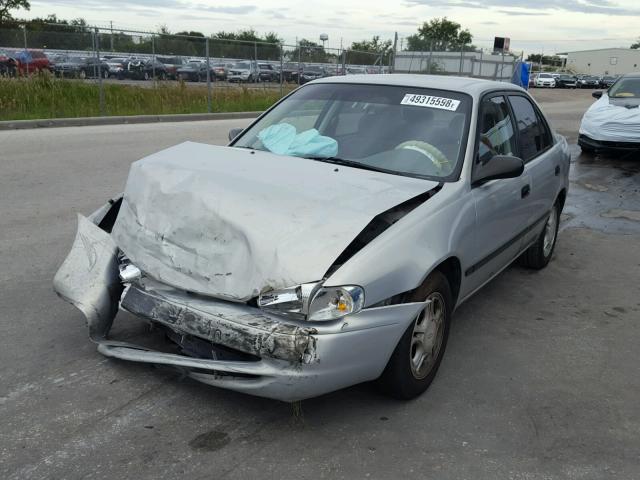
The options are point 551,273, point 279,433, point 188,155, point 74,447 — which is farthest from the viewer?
point 551,273

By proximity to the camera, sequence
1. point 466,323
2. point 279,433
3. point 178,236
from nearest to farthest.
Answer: point 279,433 < point 178,236 < point 466,323

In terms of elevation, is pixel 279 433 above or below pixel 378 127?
below

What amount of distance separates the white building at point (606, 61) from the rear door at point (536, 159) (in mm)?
120470

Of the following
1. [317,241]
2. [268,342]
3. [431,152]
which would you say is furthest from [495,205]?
[268,342]

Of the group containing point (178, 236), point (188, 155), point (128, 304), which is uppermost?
point (188, 155)

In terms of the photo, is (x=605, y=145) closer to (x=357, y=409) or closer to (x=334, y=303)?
(x=357, y=409)

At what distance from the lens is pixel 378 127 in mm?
4348

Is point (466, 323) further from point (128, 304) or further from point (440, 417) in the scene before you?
point (128, 304)

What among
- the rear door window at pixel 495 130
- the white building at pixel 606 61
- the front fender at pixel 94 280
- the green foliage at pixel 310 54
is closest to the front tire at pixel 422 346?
the rear door window at pixel 495 130

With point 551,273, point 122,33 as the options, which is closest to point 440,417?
point 551,273

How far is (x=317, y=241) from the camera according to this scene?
3078 mm

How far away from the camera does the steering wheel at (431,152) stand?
4.05m

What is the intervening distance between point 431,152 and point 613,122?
9.97 meters

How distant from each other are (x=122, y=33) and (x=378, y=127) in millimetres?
15307
